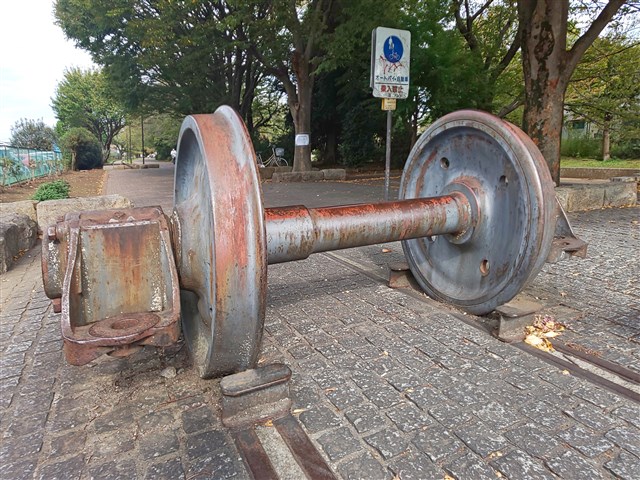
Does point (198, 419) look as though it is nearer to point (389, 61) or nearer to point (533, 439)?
point (533, 439)

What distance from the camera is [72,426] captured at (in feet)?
6.40

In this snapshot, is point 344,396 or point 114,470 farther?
point 344,396

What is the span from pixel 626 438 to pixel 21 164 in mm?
16467

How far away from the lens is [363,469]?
1669mm

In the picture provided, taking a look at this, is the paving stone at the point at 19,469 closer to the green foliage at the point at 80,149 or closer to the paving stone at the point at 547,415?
the paving stone at the point at 547,415

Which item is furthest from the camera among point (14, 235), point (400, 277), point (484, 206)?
point (14, 235)

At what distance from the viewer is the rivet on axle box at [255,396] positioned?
1.94 m

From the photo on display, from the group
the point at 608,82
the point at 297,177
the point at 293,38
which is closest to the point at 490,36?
the point at 608,82

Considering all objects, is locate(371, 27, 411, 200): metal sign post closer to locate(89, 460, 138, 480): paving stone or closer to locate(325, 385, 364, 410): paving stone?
locate(325, 385, 364, 410): paving stone

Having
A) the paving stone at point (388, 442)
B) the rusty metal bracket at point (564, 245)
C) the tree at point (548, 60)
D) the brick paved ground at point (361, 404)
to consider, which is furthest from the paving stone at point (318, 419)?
the tree at point (548, 60)

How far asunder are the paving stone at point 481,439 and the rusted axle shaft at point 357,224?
115cm

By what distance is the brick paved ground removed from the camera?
1.71m

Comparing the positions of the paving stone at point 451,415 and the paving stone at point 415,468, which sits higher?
the paving stone at point 451,415

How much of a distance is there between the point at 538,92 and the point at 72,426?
7.88m
